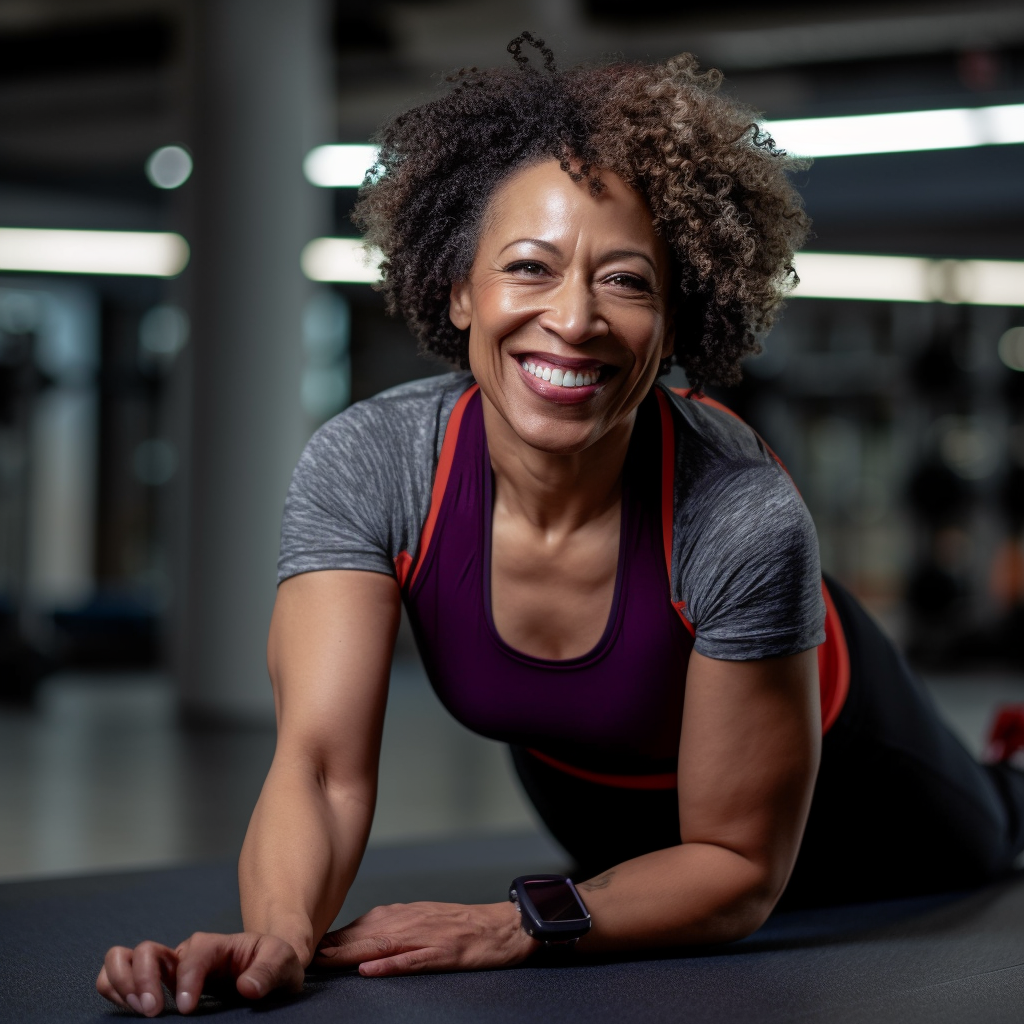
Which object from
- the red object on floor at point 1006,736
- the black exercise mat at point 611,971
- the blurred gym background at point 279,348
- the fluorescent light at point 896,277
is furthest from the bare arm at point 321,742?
the fluorescent light at point 896,277

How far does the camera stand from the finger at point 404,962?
4.20 feet

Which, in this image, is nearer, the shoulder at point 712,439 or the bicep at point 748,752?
the bicep at point 748,752

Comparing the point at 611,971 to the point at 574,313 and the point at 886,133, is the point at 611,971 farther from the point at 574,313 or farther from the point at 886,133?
the point at 886,133

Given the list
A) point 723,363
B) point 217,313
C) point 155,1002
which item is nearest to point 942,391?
point 217,313

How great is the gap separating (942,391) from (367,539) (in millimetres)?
6654

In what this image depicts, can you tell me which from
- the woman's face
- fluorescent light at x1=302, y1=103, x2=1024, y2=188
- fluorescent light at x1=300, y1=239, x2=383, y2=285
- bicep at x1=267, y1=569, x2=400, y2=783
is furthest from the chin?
fluorescent light at x1=300, y1=239, x2=383, y2=285

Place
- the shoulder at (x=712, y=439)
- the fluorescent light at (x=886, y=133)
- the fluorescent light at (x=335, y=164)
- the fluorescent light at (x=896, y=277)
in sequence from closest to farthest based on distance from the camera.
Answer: the shoulder at (x=712, y=439) → the fluorescent light at (x=335, y=164) → the fluorescent light at (x=886, y=133) → the fluorescent light at (x=896, y=277)

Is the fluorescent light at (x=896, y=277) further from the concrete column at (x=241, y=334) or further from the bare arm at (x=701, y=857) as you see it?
the bare arm at (x=701, y=857)

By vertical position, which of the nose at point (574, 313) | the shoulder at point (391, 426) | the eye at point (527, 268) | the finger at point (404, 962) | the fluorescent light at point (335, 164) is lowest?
the finger at point (404, 962)

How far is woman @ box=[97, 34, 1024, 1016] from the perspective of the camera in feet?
4.25

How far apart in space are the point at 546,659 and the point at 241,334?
11.1ft

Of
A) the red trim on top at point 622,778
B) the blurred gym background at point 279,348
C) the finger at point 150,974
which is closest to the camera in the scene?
the finger at point 150,974

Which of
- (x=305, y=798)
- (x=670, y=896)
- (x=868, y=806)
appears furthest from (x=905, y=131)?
(x=305, y=798)

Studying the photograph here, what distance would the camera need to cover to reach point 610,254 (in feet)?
4.23
